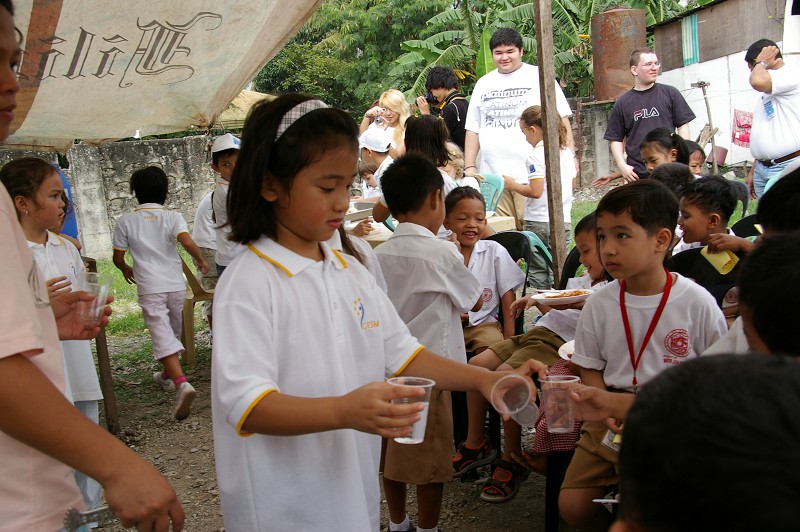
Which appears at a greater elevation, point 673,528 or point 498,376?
point 673,528

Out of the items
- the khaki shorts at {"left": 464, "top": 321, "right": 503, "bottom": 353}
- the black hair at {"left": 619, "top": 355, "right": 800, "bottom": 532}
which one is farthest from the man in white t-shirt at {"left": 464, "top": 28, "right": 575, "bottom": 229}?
the black hair at {"left": 619, "top": 355, "right": 800, "bottom": 532}

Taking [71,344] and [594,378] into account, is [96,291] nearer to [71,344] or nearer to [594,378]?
[71,344]

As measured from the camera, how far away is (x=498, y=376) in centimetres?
200

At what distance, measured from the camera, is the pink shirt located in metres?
1.29

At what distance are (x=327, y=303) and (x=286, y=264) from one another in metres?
0.15

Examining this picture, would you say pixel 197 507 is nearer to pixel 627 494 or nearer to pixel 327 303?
pixel 327 303

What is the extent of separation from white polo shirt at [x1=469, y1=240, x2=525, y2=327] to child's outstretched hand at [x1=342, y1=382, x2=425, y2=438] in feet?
8.96

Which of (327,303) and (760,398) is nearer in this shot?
(760,398)

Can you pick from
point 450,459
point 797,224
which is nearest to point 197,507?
point 450,459

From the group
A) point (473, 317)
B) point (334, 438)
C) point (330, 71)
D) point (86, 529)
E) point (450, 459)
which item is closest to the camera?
point (334, 438)

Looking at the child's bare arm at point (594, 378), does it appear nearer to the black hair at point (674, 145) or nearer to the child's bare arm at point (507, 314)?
the child's bare arm at point (507, 314)

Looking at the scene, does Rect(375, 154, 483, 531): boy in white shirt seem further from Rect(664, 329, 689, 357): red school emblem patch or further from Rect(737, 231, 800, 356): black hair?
Rect(737, 231, 800, 356): black hair

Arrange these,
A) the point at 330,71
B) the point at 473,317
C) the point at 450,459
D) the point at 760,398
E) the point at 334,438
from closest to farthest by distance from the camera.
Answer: the point at 760,398, the point at 334,438, the point at 450,459, the point at 473,317, the point at 330,71

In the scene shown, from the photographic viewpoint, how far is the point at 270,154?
199cm
